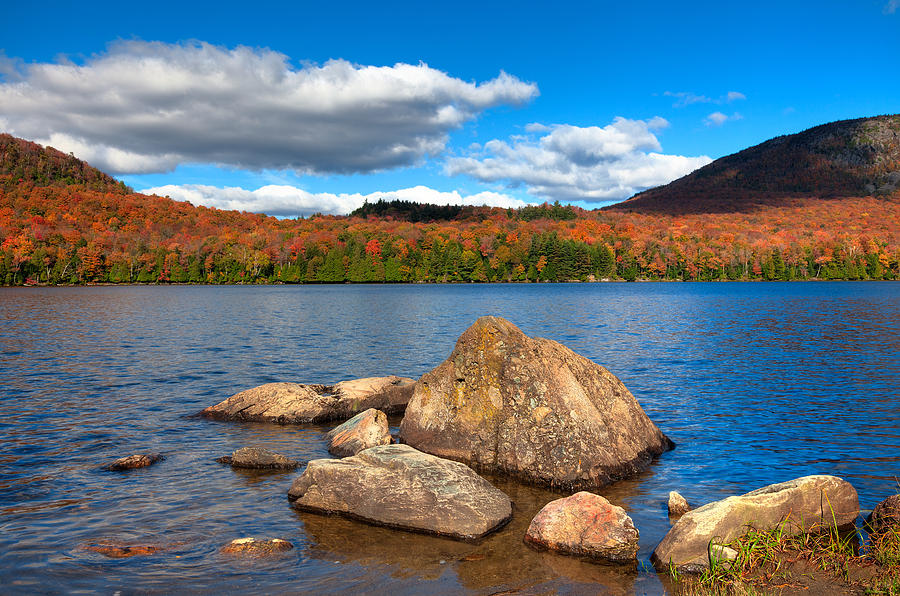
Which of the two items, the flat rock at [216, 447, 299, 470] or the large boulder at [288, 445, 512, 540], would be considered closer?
the large boulder at [288, 445, 512, 540]

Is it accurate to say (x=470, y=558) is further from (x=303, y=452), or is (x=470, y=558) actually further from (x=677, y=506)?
(x=303, y=452)

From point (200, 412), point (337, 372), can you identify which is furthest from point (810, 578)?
point (337, 372)

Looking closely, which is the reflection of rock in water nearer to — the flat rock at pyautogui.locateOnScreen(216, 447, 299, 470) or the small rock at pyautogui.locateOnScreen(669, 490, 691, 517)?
the small rock at pyautogui.locateOnScreen(669, 490, 691, 517)

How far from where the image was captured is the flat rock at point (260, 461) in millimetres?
14695

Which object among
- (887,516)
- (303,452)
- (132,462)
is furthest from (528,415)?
(132,462)

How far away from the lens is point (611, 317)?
64.8 metres

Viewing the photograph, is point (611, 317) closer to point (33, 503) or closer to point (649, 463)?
point (649, 463)

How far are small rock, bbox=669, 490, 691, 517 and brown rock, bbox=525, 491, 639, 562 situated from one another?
7.19ft

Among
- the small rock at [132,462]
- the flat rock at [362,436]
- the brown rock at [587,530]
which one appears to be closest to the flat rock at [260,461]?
the flat rock at [362,436]

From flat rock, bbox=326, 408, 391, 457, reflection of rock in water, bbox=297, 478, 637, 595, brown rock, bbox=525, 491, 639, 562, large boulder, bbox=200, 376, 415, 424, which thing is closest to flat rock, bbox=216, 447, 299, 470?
flat rock, bbox=326, 408, 391, 457

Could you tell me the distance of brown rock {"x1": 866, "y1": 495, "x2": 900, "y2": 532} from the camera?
9.49m

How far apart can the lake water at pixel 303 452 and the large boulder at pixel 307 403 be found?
0.89m

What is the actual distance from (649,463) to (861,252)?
22561 cm

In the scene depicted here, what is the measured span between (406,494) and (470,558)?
2099 mm
